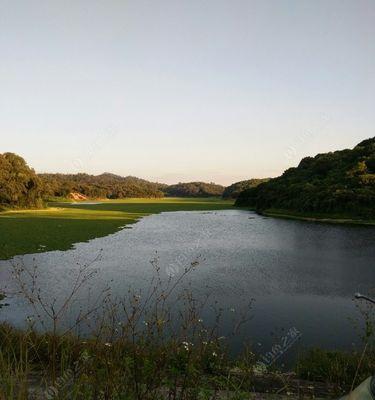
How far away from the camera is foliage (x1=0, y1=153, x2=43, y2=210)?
9025cm

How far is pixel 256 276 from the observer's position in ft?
91.8

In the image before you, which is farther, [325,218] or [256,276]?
[325,218]

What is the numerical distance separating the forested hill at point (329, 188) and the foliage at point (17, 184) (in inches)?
2624

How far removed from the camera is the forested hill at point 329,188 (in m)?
90.6

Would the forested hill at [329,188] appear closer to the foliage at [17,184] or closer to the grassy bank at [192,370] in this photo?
the foliage at [17,184]

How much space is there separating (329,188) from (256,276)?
80655 mm

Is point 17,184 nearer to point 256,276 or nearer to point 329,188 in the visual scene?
point 329,188

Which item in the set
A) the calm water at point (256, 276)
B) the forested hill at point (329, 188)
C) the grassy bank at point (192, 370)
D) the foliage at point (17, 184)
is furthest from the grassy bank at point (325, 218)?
the grassy bank at point (192, 370)

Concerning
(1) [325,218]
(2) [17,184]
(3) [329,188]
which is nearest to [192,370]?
(1) [325,218]

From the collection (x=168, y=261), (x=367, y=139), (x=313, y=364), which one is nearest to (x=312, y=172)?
(x=367, y=139)

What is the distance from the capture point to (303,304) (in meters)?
21.0

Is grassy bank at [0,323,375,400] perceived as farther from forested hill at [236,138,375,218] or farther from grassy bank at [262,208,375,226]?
forested hill at [236,138,375,218]

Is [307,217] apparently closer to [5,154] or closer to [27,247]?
[27,247]

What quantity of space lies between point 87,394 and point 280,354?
9989mm
